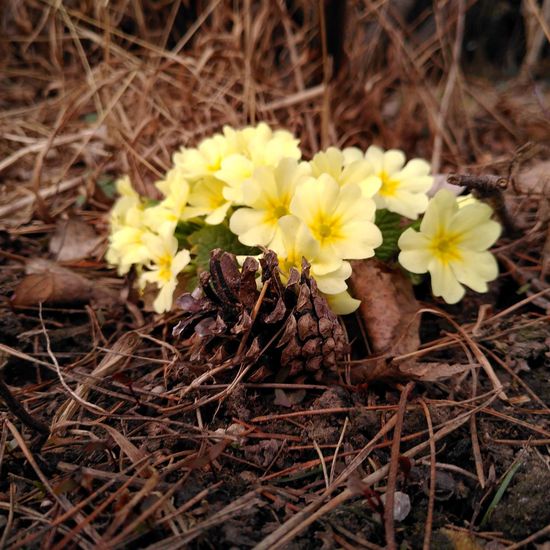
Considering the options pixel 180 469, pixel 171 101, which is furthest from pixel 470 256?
pixel 171 101

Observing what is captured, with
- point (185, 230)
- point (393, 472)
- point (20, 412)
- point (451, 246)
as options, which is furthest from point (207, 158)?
point (393, 472)

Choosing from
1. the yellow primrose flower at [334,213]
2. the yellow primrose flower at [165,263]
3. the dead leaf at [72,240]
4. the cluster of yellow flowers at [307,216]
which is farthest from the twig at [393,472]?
the dead leaf at [72,240]

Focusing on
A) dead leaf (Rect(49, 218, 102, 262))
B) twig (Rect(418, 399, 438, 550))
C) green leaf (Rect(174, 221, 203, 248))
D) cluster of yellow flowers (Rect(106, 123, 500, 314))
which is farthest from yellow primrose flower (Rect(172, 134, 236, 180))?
twig (Rect(418, 399, 438, 550))

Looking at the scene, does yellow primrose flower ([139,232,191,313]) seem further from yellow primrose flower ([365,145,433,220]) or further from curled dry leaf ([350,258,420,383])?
yellow primrose flower ([365,145,433,220])

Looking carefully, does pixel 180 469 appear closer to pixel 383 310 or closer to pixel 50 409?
pixel 50 409

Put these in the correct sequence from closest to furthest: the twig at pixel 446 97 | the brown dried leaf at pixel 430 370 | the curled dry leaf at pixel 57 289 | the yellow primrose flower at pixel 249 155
→ the brown dried leaf at pixel 430 370 < the yellow primrose flower at pixel 249 155 < the curled dry leaf at pixel 57 289 < the twig at pixel 446 97

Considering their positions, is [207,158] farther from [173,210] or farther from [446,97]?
[446,97]

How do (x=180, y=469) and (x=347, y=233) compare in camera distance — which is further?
(x=347, y=233)

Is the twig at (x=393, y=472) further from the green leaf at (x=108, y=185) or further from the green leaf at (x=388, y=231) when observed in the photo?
the green leaf at (x=108, y=185)
